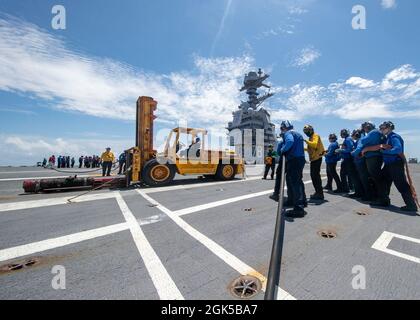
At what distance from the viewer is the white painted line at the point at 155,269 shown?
1829mm

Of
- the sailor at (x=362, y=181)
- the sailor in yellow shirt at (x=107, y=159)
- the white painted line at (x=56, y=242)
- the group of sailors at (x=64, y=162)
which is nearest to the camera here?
the white painted line at (x=56, y=242)

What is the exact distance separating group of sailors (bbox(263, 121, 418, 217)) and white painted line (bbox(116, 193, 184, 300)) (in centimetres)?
290

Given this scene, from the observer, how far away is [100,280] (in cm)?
203

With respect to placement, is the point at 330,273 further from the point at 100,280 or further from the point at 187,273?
the point at 100,280

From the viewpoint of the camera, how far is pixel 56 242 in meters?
2.92

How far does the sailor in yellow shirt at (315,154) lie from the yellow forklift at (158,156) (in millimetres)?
4626

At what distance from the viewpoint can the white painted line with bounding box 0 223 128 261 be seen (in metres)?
2.59

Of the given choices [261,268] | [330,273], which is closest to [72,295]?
[261,268]

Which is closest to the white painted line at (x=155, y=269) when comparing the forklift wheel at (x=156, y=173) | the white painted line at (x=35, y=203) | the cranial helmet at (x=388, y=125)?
the white painted line at (x=35, y=203)

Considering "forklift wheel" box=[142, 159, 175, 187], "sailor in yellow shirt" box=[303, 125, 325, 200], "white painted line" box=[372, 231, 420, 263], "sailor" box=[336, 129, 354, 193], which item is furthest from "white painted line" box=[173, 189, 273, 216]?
"forklift wheel" box=[142, 159, 175, 187]

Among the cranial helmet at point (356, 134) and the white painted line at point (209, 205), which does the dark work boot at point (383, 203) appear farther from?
the white painted line at point (209, 205)

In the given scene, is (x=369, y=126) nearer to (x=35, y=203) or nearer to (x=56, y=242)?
(x=56, y=242)

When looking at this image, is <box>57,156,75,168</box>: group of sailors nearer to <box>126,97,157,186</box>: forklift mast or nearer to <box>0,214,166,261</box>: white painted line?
<box>126,97,157,186</box>: forklift mast

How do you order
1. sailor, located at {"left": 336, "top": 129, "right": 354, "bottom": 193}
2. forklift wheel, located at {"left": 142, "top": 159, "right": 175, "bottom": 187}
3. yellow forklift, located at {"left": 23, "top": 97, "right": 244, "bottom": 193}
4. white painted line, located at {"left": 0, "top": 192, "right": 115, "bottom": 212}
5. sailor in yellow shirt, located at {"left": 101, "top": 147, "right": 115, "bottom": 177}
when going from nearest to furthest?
1. white painted line, located at {"left": 0, "top": 192, "right": 115, "bottom": 212}
2. sailor, located at {"left": 336, "top": 129, "right": 354, "bottom": 193}
3. yellow forklift, located at {"left": 23, "top": 97, "right": 244, "bottom": 193}
4. forklift wheel, located at {"left": 142, "top": 159, "right": 175, "bottom": 187}
5. sailor in yellow shirt, located at {"left": 101, "top": 147, "right": 115, "bottom": 177}
